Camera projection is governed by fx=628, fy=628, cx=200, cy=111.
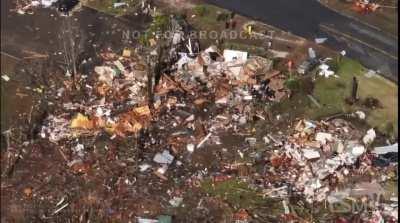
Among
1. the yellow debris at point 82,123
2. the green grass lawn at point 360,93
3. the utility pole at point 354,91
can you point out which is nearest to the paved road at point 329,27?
the green grass lawn at point 360,93

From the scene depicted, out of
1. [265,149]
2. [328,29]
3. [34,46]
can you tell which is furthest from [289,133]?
[34,46]

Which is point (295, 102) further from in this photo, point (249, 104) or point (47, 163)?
point (47, 163)

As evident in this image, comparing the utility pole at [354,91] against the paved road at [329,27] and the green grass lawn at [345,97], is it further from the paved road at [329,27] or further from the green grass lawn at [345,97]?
the paved road at [329,27]

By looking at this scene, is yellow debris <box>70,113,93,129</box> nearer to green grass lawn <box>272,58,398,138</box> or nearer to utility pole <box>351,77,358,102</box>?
green grass lawn <box>272,58,398,138</box>

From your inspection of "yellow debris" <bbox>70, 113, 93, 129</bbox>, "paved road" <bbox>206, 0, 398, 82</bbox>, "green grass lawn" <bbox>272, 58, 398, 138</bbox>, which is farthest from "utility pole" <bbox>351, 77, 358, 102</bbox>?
"yellow debris" <bbox>70, 113, 93, 129</bbox>

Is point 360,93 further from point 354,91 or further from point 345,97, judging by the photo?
point 345,97

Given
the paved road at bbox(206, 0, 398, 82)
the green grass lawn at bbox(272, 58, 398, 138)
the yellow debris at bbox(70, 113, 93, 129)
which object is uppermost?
the paved road at bbox(206, 0, 398, 82)

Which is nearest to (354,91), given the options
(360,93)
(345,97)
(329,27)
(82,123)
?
(360,93)

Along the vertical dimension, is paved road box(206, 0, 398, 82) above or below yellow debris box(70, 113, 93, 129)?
above

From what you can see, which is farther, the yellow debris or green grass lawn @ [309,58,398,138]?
green grass lawn @ [309,58,398,138]
